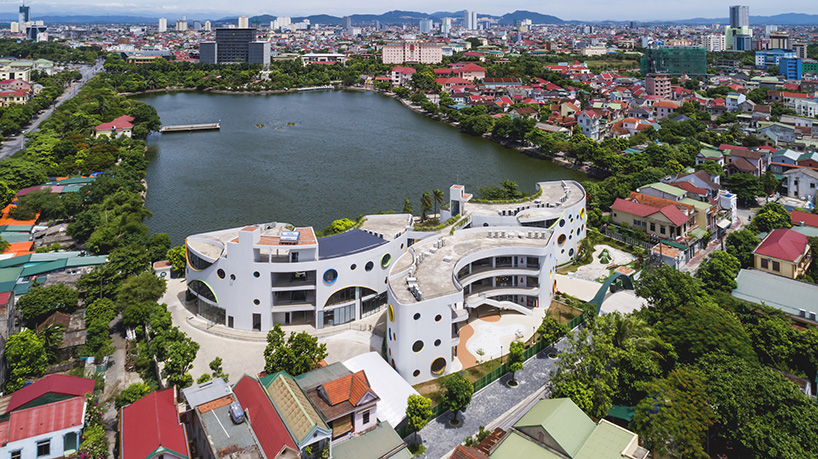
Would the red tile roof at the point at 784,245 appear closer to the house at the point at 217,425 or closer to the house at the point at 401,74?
the house at the point at 217,425

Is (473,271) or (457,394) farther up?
(473,271)

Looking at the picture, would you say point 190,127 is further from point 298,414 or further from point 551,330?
point 298,414

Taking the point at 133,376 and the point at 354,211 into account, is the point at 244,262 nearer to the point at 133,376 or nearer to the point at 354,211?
the point at 133,376

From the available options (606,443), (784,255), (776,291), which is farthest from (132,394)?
(784,255)

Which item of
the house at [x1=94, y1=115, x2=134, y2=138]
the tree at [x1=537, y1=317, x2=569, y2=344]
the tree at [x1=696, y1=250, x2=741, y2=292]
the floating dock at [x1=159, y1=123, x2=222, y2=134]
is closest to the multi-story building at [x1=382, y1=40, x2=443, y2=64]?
the floating dock at [x1=159, y1=123, x2=222, y2=134]

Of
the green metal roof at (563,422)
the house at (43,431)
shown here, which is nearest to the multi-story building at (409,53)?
the green metal roof at (563,422)
